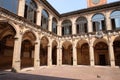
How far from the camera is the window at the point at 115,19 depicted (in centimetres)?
1611

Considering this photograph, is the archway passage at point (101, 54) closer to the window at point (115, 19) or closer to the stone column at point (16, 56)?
the window at point (115, 19)

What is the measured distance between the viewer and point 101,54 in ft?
63.7

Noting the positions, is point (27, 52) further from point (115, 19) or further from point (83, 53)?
point (115, 19)

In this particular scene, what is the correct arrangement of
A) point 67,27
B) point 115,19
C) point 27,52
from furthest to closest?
point 67,27 < point 27,52 < point 115,19

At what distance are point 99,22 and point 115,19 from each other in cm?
234

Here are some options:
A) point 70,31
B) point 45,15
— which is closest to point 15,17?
point 45,15

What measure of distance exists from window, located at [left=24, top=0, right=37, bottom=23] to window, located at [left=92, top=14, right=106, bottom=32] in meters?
9.83

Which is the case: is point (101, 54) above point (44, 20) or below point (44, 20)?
below

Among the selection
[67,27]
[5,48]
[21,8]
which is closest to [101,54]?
[67,27]

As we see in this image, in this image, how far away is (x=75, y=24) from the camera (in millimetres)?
19141

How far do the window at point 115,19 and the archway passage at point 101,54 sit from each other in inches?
156

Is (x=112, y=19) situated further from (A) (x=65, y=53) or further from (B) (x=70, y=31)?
(A) (x=65, y=53)

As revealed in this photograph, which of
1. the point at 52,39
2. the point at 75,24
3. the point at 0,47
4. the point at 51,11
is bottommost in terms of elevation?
the point at 0,47

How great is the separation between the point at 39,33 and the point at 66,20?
768 centimetres
